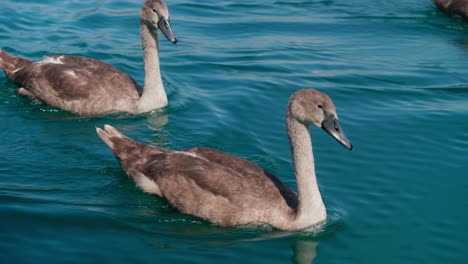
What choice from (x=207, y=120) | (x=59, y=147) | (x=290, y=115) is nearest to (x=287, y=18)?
(x=207, y=120)

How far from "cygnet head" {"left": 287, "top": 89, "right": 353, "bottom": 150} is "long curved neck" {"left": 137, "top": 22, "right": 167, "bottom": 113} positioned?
5160 millimetres

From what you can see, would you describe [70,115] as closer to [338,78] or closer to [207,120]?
[207,120]

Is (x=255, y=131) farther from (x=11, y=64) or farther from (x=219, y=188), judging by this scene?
(x=11, y=64)

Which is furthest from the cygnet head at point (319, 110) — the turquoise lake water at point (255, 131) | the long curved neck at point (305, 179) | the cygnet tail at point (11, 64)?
the cygnet tail at point (11, 64)

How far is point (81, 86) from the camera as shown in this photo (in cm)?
1371

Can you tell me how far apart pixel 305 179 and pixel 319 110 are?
930mm

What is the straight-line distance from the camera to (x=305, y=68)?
17016 millimetres

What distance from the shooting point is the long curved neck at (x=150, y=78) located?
1373 centimetres

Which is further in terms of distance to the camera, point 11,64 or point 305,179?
point 11,64

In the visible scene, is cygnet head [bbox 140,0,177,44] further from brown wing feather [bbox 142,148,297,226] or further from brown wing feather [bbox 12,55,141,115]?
brown wing feather [bbox 142,148,297,226]

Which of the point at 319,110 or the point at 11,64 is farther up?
the point at 319,110

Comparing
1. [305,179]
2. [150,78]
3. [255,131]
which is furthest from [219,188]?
[150,78]

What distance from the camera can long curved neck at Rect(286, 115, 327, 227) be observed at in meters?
9.30

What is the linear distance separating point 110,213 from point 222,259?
5.90ft
